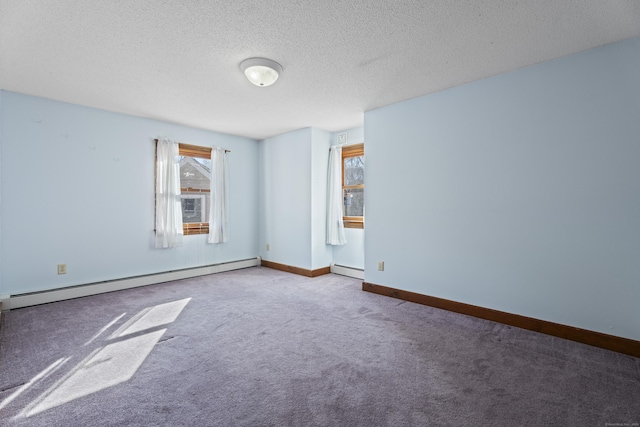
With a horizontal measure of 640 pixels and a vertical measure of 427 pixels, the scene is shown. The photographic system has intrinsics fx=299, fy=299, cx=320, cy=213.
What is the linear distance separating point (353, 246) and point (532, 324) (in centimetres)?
267

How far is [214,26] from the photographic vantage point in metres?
2.17

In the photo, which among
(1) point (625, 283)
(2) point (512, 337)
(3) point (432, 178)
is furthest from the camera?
(3) point (432, 178)

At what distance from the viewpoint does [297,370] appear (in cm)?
211

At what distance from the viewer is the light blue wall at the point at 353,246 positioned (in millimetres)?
4844

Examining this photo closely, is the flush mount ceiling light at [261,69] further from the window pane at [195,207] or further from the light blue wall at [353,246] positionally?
the window pane at [195,207]

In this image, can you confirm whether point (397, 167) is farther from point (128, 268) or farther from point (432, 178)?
point (128, 268)

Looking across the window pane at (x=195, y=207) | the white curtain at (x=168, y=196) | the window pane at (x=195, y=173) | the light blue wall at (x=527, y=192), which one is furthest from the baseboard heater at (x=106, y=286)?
the light blue wall at (x=527, y=192)

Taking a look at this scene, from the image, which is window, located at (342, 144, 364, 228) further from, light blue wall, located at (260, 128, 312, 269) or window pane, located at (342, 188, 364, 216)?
light blue wall, located at (260, 128, 312, 269)

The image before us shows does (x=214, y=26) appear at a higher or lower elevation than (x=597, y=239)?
higher

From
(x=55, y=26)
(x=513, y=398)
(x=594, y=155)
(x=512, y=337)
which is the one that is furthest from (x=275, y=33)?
(x=512, y=337)

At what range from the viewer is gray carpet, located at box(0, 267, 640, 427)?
1661 mm

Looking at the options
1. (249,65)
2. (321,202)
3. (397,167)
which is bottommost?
(321,202)

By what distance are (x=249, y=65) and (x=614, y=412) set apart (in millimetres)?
3468

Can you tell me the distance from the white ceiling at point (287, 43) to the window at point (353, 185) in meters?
1.44
